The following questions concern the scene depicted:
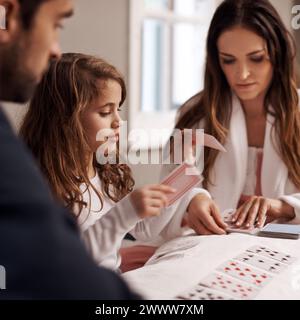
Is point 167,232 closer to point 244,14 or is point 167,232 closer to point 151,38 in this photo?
point 244,14

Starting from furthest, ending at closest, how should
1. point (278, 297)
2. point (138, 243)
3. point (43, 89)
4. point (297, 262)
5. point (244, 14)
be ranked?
point (244, 14) → point (138, 243) → point (43, 89) → point (297, 262) → point (278, 297)

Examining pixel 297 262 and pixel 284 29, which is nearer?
pixel 297 262

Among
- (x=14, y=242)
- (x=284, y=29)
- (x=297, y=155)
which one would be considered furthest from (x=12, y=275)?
(x=284, y=29)

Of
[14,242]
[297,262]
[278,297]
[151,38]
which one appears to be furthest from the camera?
[151,38]

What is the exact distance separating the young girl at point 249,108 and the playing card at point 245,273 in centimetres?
64

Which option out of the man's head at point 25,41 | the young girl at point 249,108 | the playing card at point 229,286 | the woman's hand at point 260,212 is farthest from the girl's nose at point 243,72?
the man's head at point 25,41

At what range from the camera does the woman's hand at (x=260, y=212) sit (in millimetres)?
1217

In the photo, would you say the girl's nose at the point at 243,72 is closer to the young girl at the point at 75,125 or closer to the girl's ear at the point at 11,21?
the young girl at the point at 75,125

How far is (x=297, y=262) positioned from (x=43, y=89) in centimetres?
61

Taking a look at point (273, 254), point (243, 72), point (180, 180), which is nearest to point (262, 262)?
point (273, 254)

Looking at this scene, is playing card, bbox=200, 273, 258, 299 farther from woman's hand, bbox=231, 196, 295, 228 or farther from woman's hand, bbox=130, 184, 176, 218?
woman's hand, bbox=231, 196, 295, 228

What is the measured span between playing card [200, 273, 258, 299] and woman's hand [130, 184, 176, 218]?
5.6 inches

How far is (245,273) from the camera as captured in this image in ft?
2.79

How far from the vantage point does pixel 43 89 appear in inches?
45.5
